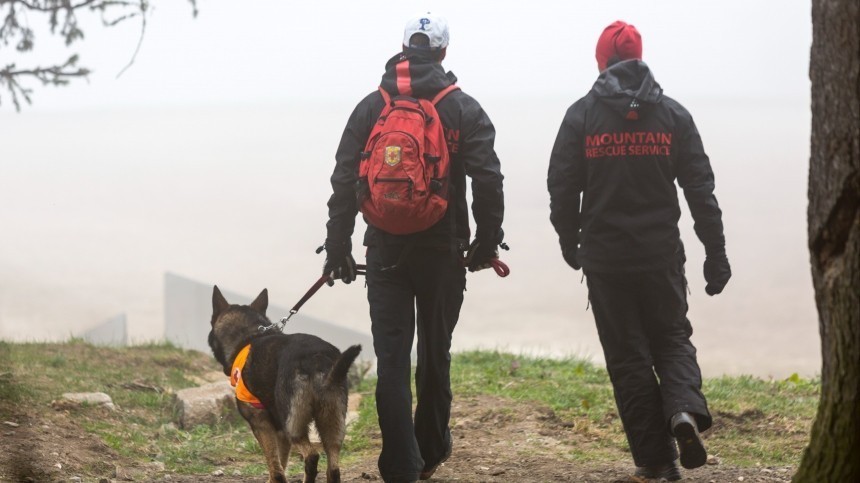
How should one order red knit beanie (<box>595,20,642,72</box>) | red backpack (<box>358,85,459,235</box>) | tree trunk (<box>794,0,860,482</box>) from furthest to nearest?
1. red knit beanie (<box>595,20,642,72</box>)
2. red backpack (<box>358,85,459,235</box>)
3. tree trunk (<box>794,0,860,482</box>)

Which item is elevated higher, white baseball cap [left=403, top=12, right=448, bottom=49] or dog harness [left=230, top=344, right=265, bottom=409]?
white baseball cap [left=403, top=12, right=448, bottom=49]

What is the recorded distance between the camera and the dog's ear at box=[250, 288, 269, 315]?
6148 mm

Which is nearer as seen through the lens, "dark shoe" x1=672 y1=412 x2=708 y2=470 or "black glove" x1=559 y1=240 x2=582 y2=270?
"dark shoe" x1=672 y1=412 x2=708 y2=470

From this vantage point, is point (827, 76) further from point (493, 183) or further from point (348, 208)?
point (348, 208)

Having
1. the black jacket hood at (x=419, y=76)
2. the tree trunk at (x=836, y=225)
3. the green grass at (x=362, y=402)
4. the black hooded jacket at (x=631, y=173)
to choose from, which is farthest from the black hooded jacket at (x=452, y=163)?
the green grass at (x=362, y=402)

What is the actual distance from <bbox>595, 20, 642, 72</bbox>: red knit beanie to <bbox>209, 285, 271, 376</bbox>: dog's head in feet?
7.84

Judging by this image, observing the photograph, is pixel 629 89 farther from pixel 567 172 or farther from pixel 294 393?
pixel 294 393

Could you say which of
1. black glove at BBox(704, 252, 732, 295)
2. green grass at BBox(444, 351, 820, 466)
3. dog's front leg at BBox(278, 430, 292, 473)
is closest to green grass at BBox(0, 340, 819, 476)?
green grass at BBox(444, 351, 820, 466)

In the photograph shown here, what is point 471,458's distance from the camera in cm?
631

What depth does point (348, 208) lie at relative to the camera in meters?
5.23

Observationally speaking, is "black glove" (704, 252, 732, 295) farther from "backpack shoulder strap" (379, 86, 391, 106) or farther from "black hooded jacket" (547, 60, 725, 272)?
"backpack shoulder strap" (379, 86, 391, 106)

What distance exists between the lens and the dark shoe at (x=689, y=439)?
5.20 m

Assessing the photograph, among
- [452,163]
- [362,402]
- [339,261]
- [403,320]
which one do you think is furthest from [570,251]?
[362,402]

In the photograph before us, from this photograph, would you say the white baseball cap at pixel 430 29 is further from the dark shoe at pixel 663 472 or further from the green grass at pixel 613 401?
the green grass at pixel 613 401
